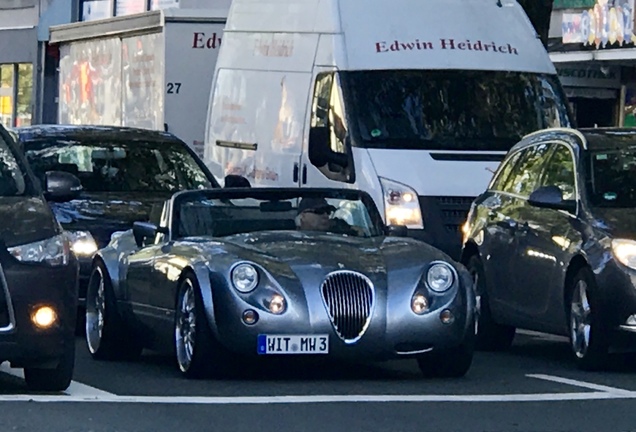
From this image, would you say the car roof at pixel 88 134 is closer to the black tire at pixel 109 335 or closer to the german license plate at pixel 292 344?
the black tire at pixel 109 335

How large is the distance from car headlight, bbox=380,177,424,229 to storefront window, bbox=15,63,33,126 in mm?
26290

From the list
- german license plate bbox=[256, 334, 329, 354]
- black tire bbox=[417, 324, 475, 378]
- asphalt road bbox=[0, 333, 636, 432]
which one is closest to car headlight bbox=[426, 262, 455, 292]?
black tire bbox=[417, 324, 475, 378]

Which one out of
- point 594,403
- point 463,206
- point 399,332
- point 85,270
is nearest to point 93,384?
point 399,332

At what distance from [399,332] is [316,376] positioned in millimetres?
807

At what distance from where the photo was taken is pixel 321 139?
17078 millimetres

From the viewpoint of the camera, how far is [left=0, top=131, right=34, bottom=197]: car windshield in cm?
1145

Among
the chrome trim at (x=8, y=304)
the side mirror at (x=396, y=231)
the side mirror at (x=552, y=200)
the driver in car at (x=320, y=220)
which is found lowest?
the chrome trim at (x=8, y=304)

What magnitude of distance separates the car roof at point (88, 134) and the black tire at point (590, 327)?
586 centimetres

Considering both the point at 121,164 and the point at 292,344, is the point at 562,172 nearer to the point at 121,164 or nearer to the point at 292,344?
the point at 292,344

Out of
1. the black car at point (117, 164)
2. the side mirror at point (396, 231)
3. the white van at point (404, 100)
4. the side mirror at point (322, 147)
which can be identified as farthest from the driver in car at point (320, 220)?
the side mirror at point (322, 147)

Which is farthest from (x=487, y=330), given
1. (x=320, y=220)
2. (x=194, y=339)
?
(x=194, y=339)

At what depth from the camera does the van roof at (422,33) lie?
17375 mm

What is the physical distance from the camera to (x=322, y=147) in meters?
17.1

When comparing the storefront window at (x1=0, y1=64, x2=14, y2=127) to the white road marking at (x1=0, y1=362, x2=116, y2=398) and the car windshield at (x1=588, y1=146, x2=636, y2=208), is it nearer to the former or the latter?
the car windshield at (x1=588, y1=146, x2=636, y2=208)
